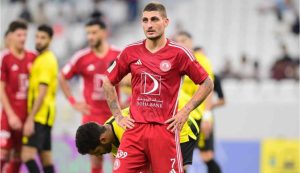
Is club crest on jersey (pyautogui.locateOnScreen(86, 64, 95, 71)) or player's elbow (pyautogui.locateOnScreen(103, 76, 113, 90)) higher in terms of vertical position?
club crest on jersey (pyautogui.locateOnScreen(86, 64, 95, 71))

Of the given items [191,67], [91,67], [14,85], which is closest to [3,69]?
[14,85]

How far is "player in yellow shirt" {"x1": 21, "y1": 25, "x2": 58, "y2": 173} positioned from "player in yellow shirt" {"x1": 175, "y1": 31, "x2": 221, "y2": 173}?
1758 millimetres

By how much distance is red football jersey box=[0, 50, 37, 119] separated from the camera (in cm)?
1145

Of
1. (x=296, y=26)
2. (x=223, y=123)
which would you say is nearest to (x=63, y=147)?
(x=223, y=123)

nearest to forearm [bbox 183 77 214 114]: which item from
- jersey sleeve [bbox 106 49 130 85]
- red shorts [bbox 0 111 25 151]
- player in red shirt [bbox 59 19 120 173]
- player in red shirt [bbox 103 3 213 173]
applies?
player in red shirt [bbox 103 3 213 173]

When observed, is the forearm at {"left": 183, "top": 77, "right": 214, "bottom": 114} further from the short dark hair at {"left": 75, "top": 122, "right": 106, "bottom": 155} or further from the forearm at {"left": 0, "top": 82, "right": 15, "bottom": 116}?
the forearm at {"left": 0, "top": 82, "right": 15, "bottom": 116}

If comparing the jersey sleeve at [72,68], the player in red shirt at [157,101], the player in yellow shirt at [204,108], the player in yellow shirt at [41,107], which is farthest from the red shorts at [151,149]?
the jersey sleeve at [72,68]

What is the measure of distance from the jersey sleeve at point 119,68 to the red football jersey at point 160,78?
10cm

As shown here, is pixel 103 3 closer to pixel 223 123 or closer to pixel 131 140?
pixel 223 123

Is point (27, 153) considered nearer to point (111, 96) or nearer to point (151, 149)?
point (111, 96)

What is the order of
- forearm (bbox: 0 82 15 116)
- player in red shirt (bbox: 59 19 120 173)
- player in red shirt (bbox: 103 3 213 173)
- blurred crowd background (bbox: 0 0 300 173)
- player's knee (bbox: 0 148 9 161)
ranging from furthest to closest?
1. blurred crowd background (bbox: 0 0 300 173)
2. player in red shirt (bbox: 59 19 120 173)
3. player's knee (bbox: 0 148 9 161)
4. forearm (bbox: 0 82 15 116)
5. player in red shirt (bbox: 103 3 213 173)

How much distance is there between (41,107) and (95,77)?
82 cm

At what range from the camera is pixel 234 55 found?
71.8 ft

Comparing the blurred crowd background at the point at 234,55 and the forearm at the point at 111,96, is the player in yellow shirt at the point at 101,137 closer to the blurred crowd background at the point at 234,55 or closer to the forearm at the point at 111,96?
the forearm at the point at 111,96
